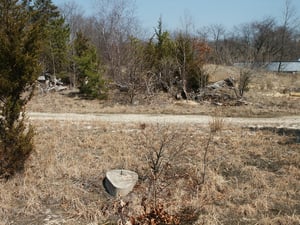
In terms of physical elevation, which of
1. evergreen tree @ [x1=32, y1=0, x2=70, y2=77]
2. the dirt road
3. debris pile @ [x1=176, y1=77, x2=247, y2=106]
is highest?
evergreen tree @ [x1=32, y1=0, x2=70, y2=77]

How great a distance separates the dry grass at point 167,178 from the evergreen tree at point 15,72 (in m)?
0.53

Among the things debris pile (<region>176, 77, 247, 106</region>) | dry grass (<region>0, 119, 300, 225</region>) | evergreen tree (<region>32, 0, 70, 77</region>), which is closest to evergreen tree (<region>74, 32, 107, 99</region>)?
evergreen tree (<region>32, 0, 70, 77</region>)

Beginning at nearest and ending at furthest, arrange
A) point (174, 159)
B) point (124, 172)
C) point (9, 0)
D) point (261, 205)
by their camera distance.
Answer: point (261, 205) < point (9, 0) < point (124, 172) < point (174, 159)

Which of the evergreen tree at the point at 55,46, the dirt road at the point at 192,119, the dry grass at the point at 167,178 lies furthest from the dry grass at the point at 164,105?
the dry grass at the point at 167,178

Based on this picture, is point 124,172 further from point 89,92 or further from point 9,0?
point 89,92

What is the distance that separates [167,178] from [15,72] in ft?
11.5

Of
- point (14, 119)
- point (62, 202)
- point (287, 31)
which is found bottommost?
point (62, 202)

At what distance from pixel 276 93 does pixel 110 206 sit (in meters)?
16.8

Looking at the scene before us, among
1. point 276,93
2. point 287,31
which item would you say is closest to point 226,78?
point 276,93

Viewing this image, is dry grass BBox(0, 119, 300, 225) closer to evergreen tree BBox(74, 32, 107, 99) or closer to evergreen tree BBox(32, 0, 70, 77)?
evergreen tree BBox(74, 32, 107, 99)

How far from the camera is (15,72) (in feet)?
19.2

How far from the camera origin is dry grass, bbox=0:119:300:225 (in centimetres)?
517

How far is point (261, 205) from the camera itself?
5.34 metres

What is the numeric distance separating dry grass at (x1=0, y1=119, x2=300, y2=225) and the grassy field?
0.06 ft
